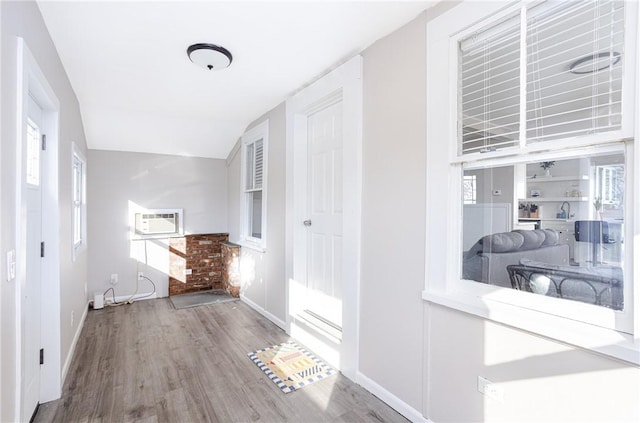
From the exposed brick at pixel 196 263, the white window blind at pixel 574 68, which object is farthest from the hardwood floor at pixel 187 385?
the white window blind at pixel 574 68

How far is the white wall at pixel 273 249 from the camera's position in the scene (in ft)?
11.9

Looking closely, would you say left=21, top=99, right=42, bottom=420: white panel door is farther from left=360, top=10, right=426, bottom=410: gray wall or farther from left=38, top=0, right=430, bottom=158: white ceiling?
left=360, top=10, right=426, bottom=410: gray wall

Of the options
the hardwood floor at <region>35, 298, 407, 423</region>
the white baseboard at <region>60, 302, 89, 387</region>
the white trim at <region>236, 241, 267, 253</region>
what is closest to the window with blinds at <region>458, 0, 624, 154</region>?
the hardwood floor at <region>35, 298, 407, 423</region>

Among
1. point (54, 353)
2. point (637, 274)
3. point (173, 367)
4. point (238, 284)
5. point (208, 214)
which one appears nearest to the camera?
point (637, 274)

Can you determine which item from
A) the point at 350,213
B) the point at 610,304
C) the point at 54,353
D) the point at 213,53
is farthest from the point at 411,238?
the point at 54,353

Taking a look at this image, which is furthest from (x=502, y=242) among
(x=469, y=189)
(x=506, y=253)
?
(x=469, y=189)

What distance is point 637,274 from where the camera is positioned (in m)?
1.19

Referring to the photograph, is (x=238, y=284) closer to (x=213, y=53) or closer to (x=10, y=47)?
(x=213, y=53)

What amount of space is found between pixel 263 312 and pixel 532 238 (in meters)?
3.19

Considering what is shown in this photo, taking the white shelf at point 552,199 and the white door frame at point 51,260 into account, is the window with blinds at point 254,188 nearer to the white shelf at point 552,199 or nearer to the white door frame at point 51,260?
the white door frame at point 51,260

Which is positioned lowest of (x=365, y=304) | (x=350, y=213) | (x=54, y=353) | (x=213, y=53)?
(x=54, y=353)

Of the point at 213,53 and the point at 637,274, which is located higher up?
the point at 213,53

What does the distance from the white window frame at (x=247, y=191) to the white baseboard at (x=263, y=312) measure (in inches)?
29.7

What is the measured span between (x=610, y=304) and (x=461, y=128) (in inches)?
42.6
